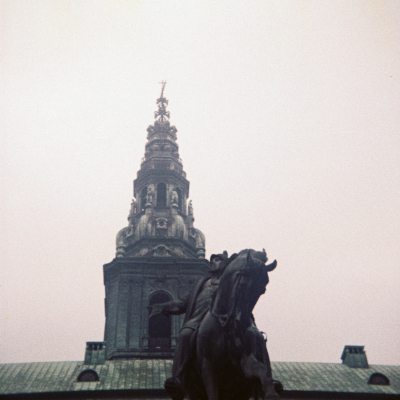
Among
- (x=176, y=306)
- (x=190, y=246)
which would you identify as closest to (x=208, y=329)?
(x=176, y=306)

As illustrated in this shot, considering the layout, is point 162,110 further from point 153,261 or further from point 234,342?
point 234,342

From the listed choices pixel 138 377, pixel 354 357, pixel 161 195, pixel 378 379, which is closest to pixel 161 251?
pixel 161 195

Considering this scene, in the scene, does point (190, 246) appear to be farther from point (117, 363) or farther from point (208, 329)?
point (208, 329)

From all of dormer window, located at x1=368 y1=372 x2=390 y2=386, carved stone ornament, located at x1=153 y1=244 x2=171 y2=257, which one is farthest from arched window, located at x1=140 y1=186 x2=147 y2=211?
dormer window, located at x1=368 y1=372 x2=390 y2=386

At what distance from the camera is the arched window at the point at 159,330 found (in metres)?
35.2

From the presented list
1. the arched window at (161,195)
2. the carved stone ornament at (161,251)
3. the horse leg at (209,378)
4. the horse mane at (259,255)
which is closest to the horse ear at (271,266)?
the horse mane at (259,255)

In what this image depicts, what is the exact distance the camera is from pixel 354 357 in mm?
38656

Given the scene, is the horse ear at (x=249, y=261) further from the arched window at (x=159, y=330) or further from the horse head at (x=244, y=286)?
the arched window at (x=159, y=330)

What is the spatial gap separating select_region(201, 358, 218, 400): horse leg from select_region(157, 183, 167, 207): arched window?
1401 inches

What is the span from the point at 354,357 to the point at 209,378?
1288 inches

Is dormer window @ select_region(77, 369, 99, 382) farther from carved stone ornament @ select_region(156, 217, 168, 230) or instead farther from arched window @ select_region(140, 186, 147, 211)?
arched window @ select_region(140, 186, 147, 211)

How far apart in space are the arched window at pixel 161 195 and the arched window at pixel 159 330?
375 inches

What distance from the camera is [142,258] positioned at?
3844cm

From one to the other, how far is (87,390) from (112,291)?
9018mm
